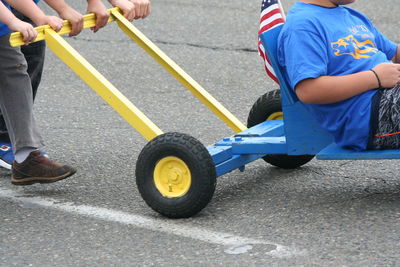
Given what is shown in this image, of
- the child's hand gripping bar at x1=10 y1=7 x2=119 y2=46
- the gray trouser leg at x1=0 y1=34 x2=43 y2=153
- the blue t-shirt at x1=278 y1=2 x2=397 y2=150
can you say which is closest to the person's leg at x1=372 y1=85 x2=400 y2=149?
the blue t-shirt at x1=278 y1=2 x2=397 y2=150

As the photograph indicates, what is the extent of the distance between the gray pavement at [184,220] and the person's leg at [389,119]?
0.32 m

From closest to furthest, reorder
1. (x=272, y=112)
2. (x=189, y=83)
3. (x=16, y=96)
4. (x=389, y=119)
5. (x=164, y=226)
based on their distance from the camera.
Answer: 1. (x=389, y=119)
2. (x=164, y=226)
3. (x=16, y=96)
4. (x=189, y=83)
5. (x=272, y=112)

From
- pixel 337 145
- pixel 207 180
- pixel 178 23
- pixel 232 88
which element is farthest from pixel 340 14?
pixel 178 23

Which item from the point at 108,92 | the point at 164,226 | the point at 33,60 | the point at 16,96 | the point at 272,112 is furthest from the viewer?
the point at 33,60

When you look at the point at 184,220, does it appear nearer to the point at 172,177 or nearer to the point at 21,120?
the point at 172,177

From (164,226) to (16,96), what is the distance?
1073 mm

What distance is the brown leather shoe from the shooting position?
14.6 feet

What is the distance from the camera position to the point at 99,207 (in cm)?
426

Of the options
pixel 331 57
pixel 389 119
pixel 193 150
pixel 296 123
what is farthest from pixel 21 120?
pixel 389 119

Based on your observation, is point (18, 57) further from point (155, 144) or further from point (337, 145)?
point (337, 145)

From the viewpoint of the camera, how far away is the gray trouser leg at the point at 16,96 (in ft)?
14.6

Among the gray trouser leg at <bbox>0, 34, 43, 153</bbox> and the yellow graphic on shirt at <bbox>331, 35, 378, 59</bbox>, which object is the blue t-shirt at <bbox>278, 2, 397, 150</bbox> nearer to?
the yellow graphic on shirt at <bbox>331, 35, 378, 59</bbox>

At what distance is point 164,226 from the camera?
3951 millimetres

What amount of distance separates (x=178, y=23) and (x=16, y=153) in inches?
166
